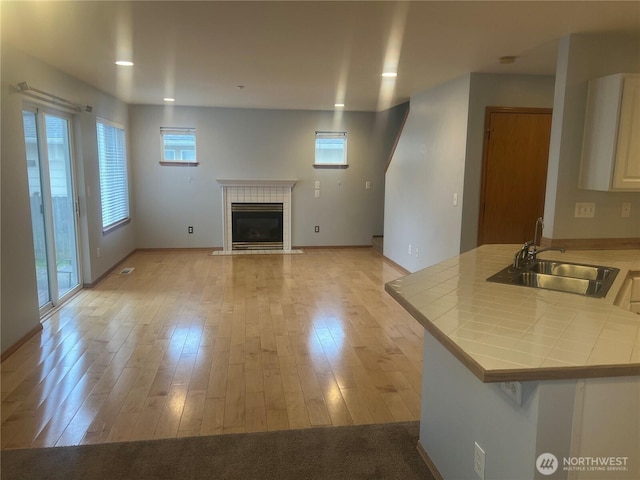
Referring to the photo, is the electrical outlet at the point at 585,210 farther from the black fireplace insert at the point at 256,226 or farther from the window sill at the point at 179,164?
the window sill at the point at 179,164

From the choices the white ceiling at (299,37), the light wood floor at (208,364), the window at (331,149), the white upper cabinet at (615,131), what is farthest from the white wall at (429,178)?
the white upper cabinet at (615,131)

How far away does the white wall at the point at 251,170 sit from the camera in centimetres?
700

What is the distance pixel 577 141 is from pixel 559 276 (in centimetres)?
114

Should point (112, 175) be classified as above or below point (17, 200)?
above

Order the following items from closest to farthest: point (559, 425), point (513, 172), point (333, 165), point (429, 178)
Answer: point (559, 425), point (513, 172), point (429, 178), point (333, 165)

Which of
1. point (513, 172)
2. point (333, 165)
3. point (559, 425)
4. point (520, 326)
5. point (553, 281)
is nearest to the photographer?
point (559, 425)

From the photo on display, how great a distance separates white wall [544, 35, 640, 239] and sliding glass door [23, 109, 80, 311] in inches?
165

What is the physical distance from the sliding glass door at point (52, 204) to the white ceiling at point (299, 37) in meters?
0.51

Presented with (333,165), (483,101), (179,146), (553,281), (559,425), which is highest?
(483,101)

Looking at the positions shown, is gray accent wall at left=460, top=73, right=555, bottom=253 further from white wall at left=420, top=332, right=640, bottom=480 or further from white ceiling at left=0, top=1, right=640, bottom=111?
→ white wall at left=420, top=332, right=640, bottom=480

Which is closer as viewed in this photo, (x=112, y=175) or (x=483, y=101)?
(x=483, y=101)

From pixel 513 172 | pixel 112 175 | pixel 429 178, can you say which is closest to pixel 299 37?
pixel 513 172

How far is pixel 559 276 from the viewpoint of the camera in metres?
2.54

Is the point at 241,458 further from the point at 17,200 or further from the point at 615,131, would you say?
the point at 615,131
